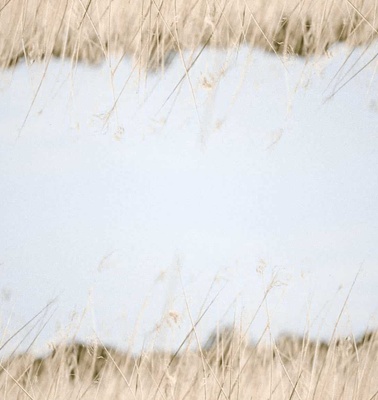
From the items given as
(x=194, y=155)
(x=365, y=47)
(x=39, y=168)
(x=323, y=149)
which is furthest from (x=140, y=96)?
(x=365, y=47)

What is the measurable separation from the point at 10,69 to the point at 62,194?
42 centimetres

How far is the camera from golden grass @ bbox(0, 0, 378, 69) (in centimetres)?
178

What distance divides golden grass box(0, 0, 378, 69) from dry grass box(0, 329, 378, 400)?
880mm

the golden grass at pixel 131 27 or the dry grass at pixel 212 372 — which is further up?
the golden grass at pixel 131 27

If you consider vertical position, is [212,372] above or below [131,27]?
below

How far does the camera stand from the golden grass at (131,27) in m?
1.78

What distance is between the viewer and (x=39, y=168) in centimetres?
176

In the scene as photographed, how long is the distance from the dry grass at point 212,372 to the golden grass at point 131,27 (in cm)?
88

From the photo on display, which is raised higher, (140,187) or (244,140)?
(244,140)

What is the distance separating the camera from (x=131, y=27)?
5.85ft

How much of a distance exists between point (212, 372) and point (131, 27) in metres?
1.07

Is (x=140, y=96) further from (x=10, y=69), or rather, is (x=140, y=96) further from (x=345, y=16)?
(x=345, y=16)

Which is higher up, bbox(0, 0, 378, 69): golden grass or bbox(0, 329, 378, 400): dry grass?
bbox(0, 0, 378, 69): golden grass

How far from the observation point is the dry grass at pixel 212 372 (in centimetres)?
171
